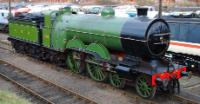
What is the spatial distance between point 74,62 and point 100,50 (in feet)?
8.61

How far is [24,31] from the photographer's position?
1925 cm

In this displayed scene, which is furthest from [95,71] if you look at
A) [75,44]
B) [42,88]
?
[42,88]

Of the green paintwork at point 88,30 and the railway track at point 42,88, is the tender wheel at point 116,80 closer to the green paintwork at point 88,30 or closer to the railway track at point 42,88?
the green paintwork at point 88,30

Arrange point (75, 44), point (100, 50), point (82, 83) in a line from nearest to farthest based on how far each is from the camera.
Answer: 1. point (100, 50)
2. point (82, 83)
3. point (75, 44)

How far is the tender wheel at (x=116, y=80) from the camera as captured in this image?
12.7 m

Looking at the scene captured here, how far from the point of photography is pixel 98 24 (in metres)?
13.5

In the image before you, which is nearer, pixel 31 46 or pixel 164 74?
pixel 164 74

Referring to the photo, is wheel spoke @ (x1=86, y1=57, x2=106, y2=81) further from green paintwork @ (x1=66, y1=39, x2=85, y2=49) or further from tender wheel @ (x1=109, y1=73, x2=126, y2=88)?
green paintwork @ (x1=66, y1=39, x2=85, y2=49)

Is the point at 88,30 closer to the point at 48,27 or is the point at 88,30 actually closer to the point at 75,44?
the point at 75,44

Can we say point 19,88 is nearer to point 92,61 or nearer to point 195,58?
point 92,61

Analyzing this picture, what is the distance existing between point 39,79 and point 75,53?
1928mm

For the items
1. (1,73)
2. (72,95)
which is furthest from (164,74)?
(1,73)

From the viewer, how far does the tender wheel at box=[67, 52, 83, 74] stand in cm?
1496

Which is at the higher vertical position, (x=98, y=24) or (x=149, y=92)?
(x=98, y=24)
